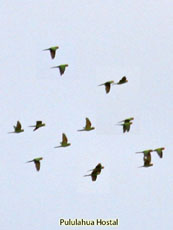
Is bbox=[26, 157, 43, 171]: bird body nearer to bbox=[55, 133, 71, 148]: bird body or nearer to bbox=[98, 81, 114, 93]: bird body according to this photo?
bbox=[55, 133, 71, 148]: bird body

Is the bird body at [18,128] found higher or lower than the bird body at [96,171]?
higher

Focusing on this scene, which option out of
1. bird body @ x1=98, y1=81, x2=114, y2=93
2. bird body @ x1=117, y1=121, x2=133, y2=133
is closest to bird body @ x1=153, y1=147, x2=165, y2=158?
bird body @ x1=117, y1=121, x2=133, y2=133

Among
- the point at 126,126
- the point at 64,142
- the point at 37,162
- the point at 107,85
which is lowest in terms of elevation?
the point at 37,162

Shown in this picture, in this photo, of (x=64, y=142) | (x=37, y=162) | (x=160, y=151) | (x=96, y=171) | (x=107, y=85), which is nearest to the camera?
(x=96, y=171)

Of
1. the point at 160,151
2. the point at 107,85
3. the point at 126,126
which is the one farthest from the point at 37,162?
the point at 160,151

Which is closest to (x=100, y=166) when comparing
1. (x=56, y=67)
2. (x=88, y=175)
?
(x=88, y=175)

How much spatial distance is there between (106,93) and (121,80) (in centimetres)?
127

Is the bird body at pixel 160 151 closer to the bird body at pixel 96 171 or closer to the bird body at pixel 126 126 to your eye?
the bird body at pixel 126 126

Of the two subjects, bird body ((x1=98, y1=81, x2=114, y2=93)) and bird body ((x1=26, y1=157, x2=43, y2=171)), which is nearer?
bird body ((x1=98, y1=81, x2=114, y2=93))

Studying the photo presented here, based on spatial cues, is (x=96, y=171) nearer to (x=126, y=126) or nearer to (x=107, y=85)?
(x=126, y=126)

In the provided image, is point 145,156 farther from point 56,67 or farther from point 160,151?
point 56,67

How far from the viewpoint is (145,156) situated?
82.2 m

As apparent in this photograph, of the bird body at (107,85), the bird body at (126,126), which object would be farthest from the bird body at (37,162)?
the bird body at (107,85)

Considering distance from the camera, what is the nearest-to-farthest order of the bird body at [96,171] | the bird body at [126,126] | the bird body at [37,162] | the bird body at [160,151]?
the bird body at [96,171]
the bird body at [126,126]
the bird body at [160,151]
the bird body at [37,162]
